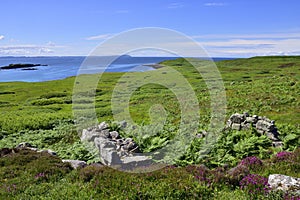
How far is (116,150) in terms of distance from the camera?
Result: 1540 centimetres

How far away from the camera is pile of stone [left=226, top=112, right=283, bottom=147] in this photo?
17203mm

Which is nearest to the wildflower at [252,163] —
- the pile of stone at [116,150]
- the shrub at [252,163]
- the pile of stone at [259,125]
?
the shrub at [252,163]

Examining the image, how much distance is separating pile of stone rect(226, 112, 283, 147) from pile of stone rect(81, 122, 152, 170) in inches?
271

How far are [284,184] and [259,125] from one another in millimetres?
9310

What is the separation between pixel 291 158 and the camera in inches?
486

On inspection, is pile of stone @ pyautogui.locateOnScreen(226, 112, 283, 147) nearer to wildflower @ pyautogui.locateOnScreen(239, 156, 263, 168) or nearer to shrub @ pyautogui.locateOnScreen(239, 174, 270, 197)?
wildflower @ pyautogui.locateOnScreen(239, 156, 263, 168)

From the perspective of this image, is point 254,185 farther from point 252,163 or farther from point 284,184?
point 252,163

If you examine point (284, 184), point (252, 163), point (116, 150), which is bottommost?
point (116, 150)

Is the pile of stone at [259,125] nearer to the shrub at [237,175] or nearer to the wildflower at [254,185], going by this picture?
the shrub at [237,175]

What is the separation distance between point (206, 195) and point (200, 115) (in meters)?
19.3

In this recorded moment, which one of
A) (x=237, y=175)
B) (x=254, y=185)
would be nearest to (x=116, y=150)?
(x=237, y=175)

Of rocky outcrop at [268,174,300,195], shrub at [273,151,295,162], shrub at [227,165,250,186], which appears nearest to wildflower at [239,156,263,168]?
shrub at [273,151,295,162]

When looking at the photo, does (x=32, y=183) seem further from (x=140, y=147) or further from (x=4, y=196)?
(x=140, y=147)

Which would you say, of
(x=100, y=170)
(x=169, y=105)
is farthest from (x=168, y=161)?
(x=169, y=105)
